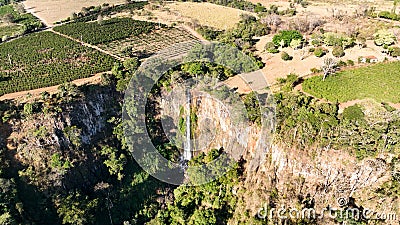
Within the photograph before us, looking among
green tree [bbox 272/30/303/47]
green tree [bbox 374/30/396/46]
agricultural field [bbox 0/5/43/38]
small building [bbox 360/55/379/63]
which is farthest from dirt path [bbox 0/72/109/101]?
green tree [bbox 374/30/396/46]

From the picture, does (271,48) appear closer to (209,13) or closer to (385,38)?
(385,38)

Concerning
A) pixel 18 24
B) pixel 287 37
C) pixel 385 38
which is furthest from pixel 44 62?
pixel 385 38

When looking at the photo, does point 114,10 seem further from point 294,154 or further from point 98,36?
point 294,154

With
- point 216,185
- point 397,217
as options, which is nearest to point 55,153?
point 216,185

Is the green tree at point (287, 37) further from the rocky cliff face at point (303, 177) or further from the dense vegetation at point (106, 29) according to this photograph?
the dense vegetation at point (106, 29)

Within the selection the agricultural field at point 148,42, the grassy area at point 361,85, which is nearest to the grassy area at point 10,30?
the agricultural field at point 148,42
